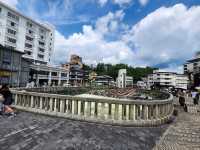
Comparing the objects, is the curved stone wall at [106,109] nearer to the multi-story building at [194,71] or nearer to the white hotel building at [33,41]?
the white hotel building at [33,41]

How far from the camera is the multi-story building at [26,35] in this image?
41.2 meters

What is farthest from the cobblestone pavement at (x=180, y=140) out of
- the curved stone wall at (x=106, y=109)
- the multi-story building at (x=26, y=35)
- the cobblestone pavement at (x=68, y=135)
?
the multi-story building at (x=26, y=35)

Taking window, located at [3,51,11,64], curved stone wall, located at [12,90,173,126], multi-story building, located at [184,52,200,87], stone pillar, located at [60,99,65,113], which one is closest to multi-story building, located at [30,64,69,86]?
window, located at [3,51,11,64]

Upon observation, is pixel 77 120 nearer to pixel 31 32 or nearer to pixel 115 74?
pixel 31 32

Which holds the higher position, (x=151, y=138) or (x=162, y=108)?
(x=162, y=108)

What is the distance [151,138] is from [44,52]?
182ft

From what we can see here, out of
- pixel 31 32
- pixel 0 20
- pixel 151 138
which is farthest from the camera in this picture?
pixel 31 32

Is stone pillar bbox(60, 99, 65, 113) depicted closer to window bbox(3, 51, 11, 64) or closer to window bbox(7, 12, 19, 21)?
Result: window bbox(3, 51, 11, 64)

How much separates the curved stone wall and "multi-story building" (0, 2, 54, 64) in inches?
1632

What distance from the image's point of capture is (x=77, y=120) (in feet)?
20.8

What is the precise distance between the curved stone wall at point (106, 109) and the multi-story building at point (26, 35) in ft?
136

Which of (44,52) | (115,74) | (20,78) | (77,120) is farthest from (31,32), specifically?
(115,74)

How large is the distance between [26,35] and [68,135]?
49948 mm

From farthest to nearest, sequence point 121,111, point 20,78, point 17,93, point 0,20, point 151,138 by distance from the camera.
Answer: point 0,20 < point 20,78 < point 17,93 < point 121,111 < point 151,138
